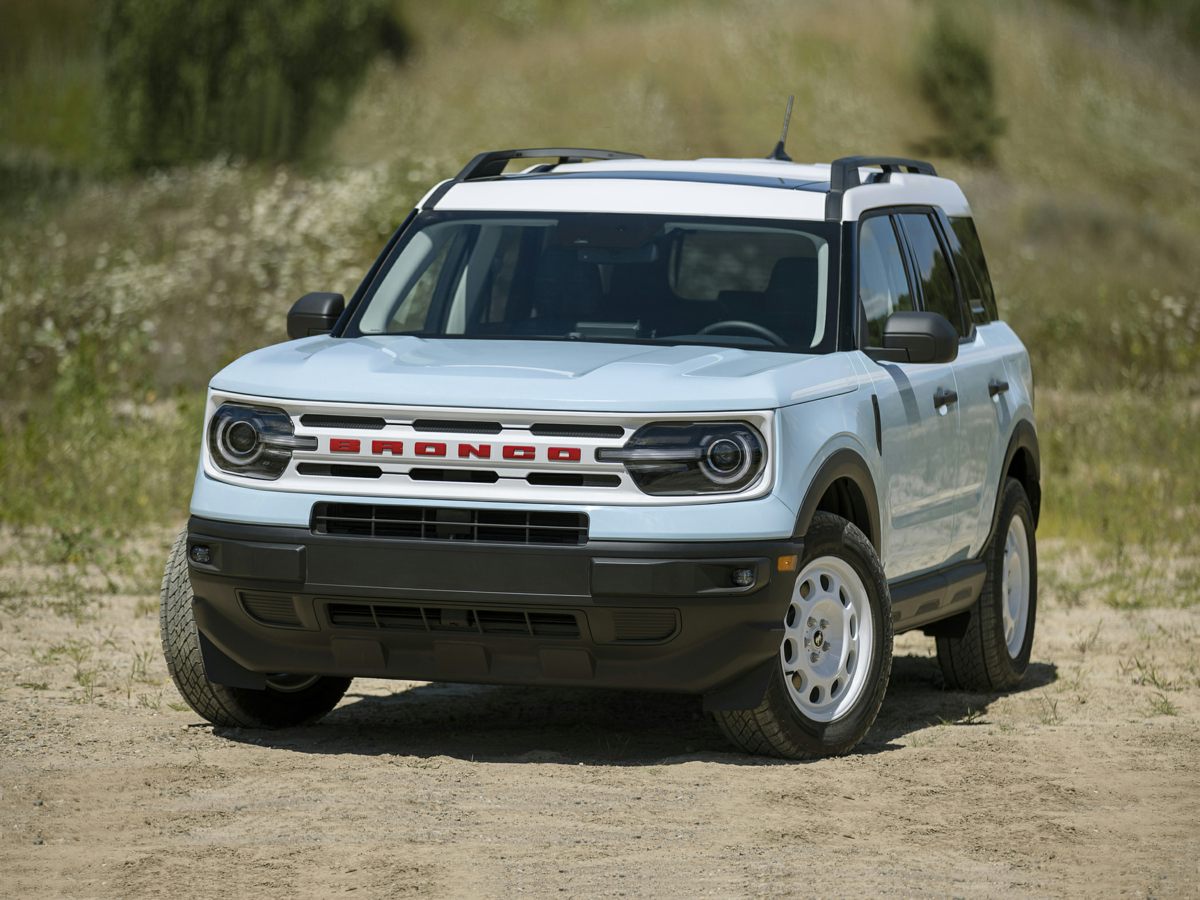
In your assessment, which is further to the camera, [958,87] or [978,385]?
[958,87]

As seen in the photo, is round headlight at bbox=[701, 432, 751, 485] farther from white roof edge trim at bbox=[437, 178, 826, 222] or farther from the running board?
white roof edge trim at bbox=[437, 178, 826, 222]

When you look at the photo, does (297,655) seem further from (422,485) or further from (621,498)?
(621,498)

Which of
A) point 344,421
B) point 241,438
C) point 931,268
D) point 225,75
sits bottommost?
point 225,75

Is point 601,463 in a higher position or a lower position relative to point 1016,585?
higher

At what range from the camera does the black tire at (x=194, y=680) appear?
7191 millimetres

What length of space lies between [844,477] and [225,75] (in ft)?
86.8

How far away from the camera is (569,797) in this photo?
250 inches

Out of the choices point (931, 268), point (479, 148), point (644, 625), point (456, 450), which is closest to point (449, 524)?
point (456, 450)

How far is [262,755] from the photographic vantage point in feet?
22.8

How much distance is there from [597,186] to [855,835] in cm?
288

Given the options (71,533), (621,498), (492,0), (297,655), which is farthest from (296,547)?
(492,0)

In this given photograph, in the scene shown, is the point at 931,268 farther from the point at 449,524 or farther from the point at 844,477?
the point at 449,524

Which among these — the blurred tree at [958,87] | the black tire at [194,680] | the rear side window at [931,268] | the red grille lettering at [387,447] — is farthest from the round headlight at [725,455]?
the blurred tree at [958,87]

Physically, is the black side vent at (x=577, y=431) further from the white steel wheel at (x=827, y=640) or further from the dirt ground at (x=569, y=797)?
the dirt ground at (x=569, y=797)
